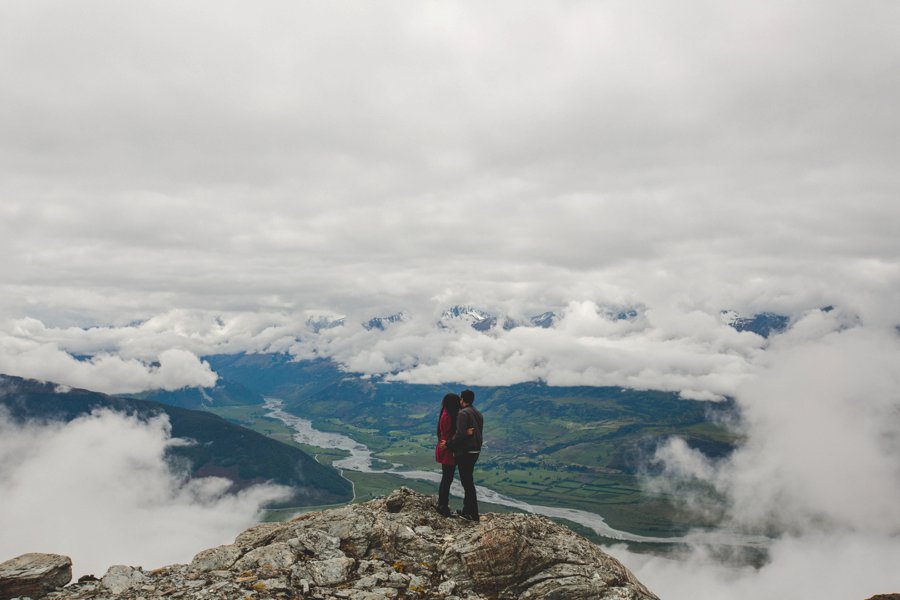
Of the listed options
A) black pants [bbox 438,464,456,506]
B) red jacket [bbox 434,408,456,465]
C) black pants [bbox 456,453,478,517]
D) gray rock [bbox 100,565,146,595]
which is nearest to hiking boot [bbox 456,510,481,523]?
black pants [bbox 456,453,478,517]

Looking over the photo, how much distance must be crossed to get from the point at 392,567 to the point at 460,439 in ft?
19.0

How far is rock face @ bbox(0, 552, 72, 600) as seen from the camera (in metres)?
17.1

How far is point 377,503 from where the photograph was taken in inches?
1015

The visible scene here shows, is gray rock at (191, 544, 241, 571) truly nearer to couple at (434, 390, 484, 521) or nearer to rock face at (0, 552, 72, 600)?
rock face at (0, 552, 72, 600)

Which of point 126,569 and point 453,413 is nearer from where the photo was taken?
point 126,569

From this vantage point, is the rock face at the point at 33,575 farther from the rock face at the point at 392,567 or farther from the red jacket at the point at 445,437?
the red jacket at the point at 445,437

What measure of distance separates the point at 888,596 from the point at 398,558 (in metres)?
20.4

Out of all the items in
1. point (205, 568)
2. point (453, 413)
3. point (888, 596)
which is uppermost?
point (453, 413)

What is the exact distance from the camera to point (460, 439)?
899 inches

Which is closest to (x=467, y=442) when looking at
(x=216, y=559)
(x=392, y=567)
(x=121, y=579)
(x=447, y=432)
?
(x=447, y=432)

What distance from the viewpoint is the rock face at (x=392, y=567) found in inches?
692

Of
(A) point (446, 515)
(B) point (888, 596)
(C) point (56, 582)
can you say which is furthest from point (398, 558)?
(B) point (888, 596)

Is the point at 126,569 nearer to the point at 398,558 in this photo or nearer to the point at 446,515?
the point at 398,558

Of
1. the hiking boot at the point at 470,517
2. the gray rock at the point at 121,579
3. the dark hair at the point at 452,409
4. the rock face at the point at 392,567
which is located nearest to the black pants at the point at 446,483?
the rock face at the point at 392,567
